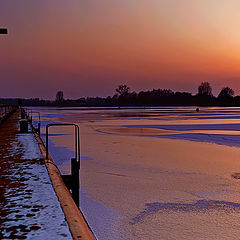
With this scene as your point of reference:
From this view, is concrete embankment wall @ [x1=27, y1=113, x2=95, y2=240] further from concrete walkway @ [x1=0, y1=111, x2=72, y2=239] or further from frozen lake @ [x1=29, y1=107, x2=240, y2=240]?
frozen lake @ [x1=29, y1=107, x2=240, y2=240]

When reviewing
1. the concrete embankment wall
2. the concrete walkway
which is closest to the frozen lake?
the concrete embankment wall

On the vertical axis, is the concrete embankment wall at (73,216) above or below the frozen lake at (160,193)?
above

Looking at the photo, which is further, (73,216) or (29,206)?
(29,206)

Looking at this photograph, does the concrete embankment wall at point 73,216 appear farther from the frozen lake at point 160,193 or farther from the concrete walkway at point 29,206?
the frozen lake at point 160,193

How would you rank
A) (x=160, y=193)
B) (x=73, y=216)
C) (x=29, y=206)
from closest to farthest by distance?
(x=73, y=216)
(x=29, y=206)
(x=160, y=193)

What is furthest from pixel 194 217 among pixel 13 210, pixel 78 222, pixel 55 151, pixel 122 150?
pixel 55 151

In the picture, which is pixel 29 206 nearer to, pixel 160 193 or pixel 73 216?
pixel 73 216

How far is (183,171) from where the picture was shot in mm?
9383

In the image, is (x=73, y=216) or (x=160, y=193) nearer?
(x=73, y=216)

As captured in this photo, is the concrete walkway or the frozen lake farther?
the frozen lake

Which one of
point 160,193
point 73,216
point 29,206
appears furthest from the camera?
point 160,193

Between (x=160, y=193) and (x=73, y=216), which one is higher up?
(x=73, y=216)

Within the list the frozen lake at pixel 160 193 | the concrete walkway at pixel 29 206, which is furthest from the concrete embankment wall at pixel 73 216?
the frozen lake at pixel 160 193

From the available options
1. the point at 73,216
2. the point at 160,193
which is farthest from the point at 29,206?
the point at 160,193
